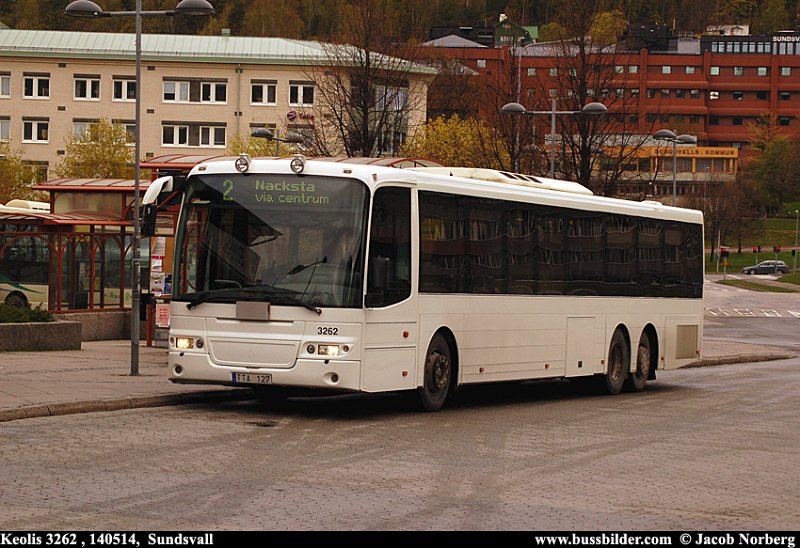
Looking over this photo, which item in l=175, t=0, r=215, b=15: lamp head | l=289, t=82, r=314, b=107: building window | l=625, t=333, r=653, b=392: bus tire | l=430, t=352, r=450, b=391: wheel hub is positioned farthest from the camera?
l=289, t=82, r=314, b=107: building window

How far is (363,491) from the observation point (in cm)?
1105

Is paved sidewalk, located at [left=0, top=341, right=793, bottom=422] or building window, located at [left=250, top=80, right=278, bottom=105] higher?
building window, located at [left=250, top=80, right=278, bottom=105]

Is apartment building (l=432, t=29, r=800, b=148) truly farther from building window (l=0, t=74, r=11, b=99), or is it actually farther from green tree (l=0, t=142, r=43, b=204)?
green tree (l=0, t=142, r=43, b=204)

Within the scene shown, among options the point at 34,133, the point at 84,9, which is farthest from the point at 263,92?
the point at 84,9

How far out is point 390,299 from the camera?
56.3 feet

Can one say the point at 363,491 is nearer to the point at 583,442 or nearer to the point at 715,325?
the point at 583,442

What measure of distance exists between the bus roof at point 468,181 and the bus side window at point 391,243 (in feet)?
0.74

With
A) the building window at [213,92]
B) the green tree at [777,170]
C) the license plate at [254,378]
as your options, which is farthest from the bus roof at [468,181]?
the green tree at [777,170]

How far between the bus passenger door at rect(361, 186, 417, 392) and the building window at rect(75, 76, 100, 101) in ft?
290

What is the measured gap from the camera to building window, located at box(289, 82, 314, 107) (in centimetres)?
10369

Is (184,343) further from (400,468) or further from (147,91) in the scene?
(147,91)

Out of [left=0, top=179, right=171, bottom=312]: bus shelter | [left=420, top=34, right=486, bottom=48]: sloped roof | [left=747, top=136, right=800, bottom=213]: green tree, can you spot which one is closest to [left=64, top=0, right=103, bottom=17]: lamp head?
[left=0, top=179, right=171, bottom=312]: bus shelter

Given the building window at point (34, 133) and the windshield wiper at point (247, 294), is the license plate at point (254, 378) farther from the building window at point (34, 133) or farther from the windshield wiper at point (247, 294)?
the building window at point (34, 133)

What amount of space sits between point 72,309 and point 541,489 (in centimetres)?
2077
